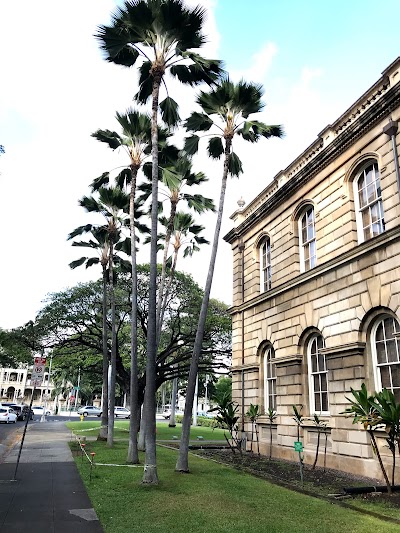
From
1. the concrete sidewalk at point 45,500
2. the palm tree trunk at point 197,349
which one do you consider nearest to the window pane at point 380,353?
the palm tree trunk at point 197,349

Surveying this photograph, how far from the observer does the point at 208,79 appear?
1304 centimetres

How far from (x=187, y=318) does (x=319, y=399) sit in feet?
45.1

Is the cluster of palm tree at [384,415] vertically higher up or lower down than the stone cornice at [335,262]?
lower down

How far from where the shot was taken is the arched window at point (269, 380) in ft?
55.1

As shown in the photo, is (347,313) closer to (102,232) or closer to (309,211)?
(309,211)

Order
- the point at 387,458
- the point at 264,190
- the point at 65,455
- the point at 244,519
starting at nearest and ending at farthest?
1. the point at 244,519
2. the point at 387,458
3. the point at 65,455
4. the point at 264,190

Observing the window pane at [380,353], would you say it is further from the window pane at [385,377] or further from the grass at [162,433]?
the grass at [162,433]

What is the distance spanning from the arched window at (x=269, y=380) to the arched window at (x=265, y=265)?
273 cm

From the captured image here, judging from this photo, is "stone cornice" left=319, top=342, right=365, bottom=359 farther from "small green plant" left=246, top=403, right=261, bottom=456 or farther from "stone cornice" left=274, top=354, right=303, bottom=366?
"small green plant" left=246, top=403, right=261, bottom=456

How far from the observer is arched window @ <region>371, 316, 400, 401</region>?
35.2 feet

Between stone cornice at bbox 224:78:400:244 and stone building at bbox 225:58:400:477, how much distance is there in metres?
0.04

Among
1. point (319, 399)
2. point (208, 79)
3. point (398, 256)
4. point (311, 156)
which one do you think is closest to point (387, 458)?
point (319, 399)

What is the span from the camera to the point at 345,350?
12.1 meters

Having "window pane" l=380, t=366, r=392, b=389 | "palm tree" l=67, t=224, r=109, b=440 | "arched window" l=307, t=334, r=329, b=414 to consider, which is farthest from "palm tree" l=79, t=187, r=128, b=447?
"window pane" l=380, t=366, r=392, b=389
